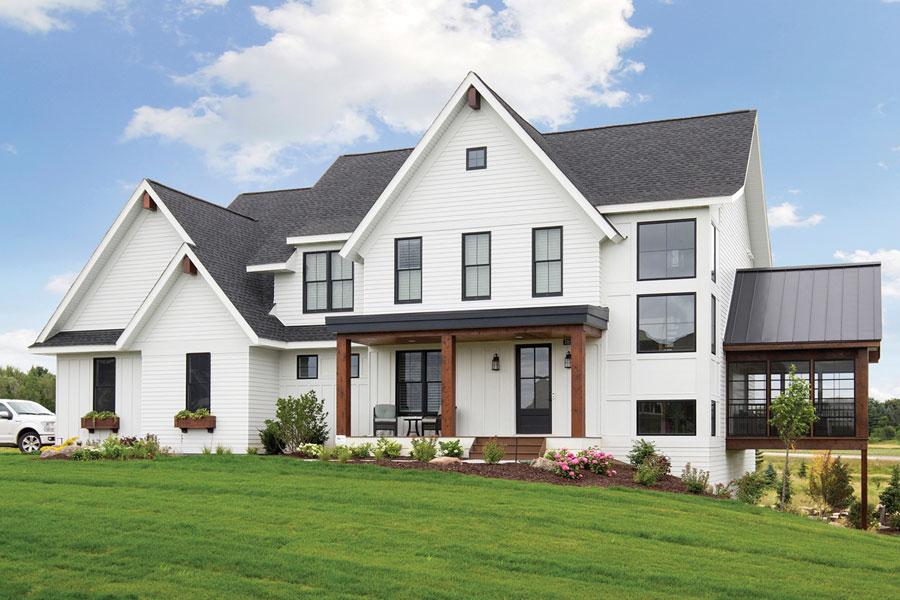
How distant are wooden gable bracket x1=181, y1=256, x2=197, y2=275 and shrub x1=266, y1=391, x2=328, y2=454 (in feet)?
15.0

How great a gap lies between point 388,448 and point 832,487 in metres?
13.0

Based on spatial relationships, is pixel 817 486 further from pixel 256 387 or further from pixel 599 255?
pixel 256 387

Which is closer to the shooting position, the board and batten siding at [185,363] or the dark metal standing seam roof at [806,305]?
the dark metal standing seam roof at [806,305]

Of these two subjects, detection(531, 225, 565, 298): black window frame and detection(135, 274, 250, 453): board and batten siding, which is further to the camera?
detection(135, 274, 250, 453): board and batten siding

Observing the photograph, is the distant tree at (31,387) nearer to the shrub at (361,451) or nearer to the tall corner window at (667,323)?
the shrub at (361,451)

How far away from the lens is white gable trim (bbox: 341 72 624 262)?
26188 mm

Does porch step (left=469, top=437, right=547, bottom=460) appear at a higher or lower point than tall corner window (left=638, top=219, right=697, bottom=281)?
lower

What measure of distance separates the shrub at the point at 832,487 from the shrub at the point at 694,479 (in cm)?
577

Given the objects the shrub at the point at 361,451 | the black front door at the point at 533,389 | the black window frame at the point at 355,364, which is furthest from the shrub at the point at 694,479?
the black window frame at the point at 355,364

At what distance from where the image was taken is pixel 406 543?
1466cm

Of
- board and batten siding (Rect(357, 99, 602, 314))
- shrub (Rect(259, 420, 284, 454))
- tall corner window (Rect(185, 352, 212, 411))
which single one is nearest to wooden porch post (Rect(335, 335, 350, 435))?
board and batten siding (Rect(357, 99, 602, 314))

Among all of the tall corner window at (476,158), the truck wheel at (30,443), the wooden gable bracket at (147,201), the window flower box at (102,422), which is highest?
the tall corner window at (476,158)

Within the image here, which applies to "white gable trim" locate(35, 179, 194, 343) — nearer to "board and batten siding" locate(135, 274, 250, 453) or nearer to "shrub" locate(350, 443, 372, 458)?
"board and batten siding" locate(135, 274, 250, 453)

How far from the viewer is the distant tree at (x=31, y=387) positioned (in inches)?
2670
